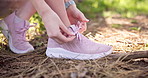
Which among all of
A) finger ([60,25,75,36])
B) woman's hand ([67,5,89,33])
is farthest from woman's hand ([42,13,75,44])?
woman's hand ([67,5,89,33])

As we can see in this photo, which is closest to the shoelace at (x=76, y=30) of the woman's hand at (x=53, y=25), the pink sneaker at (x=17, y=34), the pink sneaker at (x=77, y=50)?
the pink sneaker at (x=77, y=50)

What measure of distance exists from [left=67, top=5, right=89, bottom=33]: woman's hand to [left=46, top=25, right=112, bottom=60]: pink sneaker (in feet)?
0.40

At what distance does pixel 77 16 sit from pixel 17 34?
46 cm

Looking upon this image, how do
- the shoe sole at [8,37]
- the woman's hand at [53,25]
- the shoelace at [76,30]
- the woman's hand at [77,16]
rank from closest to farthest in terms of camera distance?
the woman's hand at [53,25] → the shoelace at [76,30] → the woman's hand at [77,16] → the shoe sole at [8,37]

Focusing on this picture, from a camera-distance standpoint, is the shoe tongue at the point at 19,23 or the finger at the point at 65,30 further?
the shoe tongue at the point at 19,23

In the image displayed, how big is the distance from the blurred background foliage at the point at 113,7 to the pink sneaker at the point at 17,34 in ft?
6.08

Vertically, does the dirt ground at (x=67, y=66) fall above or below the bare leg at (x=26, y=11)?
below

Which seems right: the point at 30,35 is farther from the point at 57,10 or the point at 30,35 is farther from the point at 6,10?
the point at 57,10

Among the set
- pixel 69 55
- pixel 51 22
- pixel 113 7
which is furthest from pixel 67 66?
pixel 113 7

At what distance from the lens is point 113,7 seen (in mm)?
4441

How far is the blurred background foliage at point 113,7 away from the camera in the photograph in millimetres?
3692

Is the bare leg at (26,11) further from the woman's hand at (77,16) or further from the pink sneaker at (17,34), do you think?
the woman's hand at (77,16)

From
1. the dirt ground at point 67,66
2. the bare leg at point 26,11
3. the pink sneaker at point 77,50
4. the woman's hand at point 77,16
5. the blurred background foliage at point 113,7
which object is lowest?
the dirt ground at point 67,66

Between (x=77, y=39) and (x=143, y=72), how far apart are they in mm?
462
